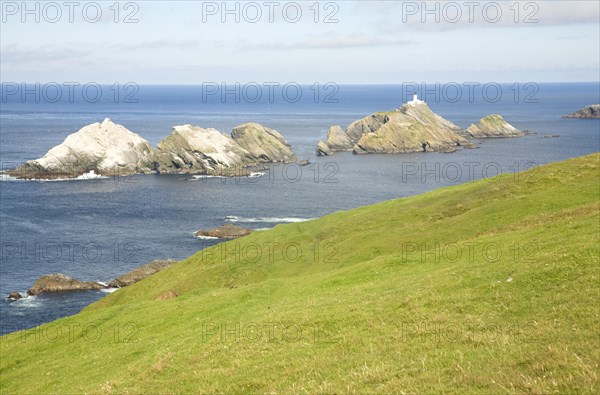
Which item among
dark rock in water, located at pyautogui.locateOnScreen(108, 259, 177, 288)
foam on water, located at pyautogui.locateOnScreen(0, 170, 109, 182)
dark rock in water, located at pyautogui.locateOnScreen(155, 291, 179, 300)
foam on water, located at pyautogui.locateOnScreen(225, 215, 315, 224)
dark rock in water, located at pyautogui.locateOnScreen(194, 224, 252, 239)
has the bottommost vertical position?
dark rock in water, located at pyautogui.locateOnScreen(108, 259, 177, 288)

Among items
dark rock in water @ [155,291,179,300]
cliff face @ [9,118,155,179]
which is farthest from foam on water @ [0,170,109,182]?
dark rock in water @ [155,291,179,300]

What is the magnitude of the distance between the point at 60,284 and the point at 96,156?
359 feet

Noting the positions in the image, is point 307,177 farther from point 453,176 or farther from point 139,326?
point 139,326

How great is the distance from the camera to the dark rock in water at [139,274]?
8612 cm

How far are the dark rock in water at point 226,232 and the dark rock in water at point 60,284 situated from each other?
28858 millimetres

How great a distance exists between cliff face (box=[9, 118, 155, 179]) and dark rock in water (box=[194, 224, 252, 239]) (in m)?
81.8

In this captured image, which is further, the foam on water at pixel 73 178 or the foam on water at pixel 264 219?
the foam on water at pixel 73 178

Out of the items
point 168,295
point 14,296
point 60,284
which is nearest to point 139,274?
point 60,284

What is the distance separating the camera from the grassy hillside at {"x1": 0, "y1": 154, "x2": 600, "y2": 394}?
62.3ft

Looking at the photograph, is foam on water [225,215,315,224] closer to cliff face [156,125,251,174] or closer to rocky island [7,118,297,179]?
rocky island [7,118,297,179]

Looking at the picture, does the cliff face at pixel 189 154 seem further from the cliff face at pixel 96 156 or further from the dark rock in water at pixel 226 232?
the dark rock in water at pixel 226 232

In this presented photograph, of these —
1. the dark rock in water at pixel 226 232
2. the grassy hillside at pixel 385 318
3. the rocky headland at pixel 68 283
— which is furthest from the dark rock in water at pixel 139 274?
the grassy hillside at pixel 385 318

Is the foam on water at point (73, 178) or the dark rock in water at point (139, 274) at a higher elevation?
the foam on water at point (73, 178)

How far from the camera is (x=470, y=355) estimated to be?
19719 mm
